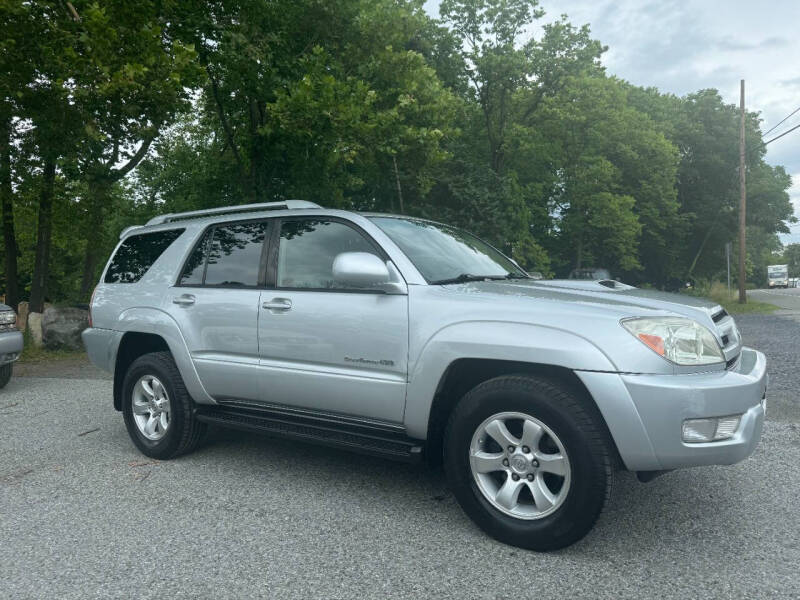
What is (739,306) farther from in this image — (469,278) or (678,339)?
(678,339)

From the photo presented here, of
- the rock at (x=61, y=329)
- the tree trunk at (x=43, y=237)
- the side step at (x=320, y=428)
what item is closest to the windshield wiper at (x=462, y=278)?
the side step at (x=320, y=428)

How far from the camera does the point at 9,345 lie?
7.72 metres

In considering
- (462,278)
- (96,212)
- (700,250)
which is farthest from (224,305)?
(700,250)

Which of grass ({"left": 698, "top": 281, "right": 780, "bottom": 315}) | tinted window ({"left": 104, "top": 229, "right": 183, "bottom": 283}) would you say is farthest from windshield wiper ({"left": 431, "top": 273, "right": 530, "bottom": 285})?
grass ({"left": 698, "top": 281, "right": 780, "bottom": 315})

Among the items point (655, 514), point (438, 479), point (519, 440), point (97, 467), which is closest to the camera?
point (519, 440)

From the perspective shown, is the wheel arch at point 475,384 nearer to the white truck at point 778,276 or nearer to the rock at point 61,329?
the rock at point 61,329

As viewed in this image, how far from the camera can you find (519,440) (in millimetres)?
3238

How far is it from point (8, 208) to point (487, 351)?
15.3 metres

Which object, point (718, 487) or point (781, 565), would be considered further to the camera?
point (718, 487)

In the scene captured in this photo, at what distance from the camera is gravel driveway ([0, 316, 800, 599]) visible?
9.37 feet

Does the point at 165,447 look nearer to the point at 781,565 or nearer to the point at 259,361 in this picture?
the point at 259,361

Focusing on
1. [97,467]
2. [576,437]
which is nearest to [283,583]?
[576,437]

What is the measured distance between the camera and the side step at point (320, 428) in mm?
3586

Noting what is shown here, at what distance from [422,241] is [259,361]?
1.34m
